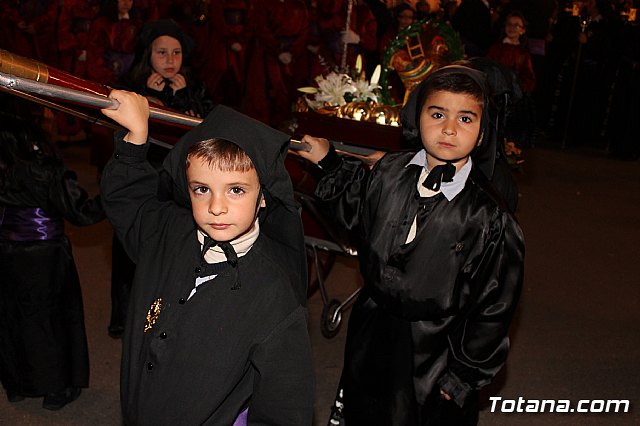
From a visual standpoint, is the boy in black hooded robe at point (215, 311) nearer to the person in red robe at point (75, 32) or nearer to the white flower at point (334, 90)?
the white flower at point (334, 90)

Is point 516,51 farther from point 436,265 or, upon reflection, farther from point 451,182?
point 436,265

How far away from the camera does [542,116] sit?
11.8 meters

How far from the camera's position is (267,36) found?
874 centimetres

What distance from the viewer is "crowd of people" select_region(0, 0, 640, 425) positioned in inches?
72.0

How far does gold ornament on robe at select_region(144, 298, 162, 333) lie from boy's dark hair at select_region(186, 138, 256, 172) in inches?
14.5

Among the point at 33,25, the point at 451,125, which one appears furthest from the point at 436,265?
the point at 33,25

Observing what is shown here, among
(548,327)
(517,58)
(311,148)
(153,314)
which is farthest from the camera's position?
(517,58)

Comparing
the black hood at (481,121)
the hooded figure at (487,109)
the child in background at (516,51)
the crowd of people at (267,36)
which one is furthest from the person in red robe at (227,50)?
the black hood at (481,121)

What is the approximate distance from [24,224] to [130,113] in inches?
67.3

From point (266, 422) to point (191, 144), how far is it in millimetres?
646

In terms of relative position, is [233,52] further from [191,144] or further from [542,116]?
[191,144]

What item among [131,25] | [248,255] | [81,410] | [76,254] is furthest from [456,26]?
[248,255]

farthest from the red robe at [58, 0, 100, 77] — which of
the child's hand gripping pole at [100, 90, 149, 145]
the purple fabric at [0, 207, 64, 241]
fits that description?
the child's hand gripping pole at [100, 90, 149, 145]

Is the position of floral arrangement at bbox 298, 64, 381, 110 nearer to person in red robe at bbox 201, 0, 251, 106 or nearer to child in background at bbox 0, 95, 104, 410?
child in background at bbox 0, 95, 104, 410
